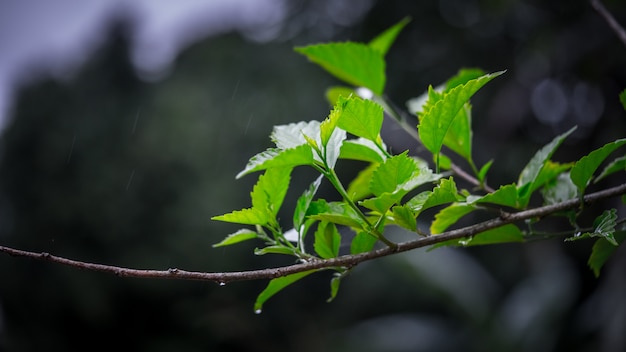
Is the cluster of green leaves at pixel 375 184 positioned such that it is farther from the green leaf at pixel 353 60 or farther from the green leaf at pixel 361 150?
the green leaf at pixel 353 60

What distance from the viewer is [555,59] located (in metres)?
3.10

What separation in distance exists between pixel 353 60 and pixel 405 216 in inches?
10.0

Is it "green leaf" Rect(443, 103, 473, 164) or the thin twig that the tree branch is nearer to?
"green leaf" Rect(443, 103, 473, 164)

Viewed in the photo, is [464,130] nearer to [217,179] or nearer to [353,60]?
[353,60]

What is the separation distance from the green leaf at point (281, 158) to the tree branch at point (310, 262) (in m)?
0.07

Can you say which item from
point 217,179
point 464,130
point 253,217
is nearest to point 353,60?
point 464,130

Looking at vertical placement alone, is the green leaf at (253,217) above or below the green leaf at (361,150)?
below

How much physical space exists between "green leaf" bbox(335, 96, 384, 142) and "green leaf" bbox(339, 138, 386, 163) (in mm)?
45

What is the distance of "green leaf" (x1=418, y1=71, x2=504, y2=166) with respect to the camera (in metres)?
0.41

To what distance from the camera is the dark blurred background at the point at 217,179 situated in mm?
3684

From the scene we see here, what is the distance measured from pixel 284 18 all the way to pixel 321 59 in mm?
4555

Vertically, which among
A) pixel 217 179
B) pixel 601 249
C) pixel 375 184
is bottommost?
pixel 217 179

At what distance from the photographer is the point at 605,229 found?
437mm

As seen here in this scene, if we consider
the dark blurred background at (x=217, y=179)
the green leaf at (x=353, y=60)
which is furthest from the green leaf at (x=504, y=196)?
the dark blurred background at (x=217, y=179)
